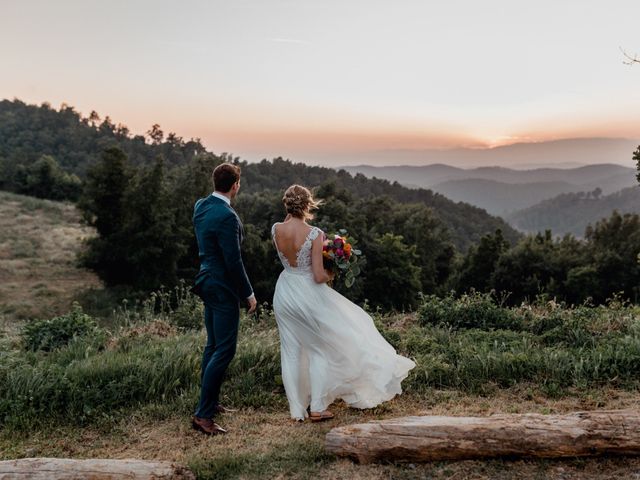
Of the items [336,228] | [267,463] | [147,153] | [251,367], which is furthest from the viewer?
[147,153]

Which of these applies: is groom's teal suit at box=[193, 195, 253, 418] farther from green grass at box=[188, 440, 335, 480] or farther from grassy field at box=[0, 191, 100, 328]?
grassy field at box=[0, 191, 100, 328]

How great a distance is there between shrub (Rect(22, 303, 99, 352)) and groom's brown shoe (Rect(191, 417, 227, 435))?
288cm

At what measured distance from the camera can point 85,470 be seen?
3.77m

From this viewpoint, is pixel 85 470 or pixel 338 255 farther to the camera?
pixel 338 255

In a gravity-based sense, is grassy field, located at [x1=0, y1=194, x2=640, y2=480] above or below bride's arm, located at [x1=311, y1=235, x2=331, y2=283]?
below

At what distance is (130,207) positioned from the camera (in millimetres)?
32281

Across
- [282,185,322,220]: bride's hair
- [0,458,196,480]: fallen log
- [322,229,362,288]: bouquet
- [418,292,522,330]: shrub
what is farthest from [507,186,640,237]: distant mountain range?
[0,458,196,480]: fallen log

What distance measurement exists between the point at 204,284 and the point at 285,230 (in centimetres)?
93

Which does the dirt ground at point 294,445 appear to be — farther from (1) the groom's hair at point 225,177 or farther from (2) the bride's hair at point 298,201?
(1) the groom's hair at point 225,177

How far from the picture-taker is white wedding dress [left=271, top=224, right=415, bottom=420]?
16.8 ft

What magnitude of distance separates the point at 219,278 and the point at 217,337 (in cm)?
58

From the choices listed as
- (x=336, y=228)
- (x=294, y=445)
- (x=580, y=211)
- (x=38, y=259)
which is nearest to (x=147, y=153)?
(x=38, y=259)

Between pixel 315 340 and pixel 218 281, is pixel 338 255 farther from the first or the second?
pixel 218 281

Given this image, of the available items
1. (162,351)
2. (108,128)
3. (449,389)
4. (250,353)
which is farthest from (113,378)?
(108,128)
